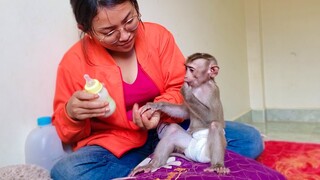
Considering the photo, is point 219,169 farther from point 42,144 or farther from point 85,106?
point 42,144

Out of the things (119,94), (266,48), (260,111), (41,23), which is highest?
(41,23)

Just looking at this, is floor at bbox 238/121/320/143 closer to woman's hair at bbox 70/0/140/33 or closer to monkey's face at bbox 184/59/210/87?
monkey's face at bbox 184/59/210/87

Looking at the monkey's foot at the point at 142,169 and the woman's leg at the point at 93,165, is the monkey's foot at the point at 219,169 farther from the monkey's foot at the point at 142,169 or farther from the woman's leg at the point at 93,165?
the woman's leg at the point at 93,165

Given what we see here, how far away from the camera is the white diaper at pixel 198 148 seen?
1.09 m

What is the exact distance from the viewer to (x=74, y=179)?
1021 millimetres

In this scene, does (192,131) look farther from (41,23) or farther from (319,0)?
(319,0)

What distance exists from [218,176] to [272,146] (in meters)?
1.15

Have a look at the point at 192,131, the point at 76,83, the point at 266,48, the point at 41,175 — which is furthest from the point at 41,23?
the point at 266,48

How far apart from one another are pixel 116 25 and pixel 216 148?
456 mm

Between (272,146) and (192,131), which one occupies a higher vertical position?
(192,131)

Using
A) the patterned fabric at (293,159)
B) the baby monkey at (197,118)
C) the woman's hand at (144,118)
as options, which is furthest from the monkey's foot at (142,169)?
the patterned fabric at (293,159)

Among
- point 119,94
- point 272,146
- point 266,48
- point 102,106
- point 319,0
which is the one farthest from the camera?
point 266,48

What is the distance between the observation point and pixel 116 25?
107 cm

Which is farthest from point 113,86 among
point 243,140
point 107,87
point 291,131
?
point 291,131
